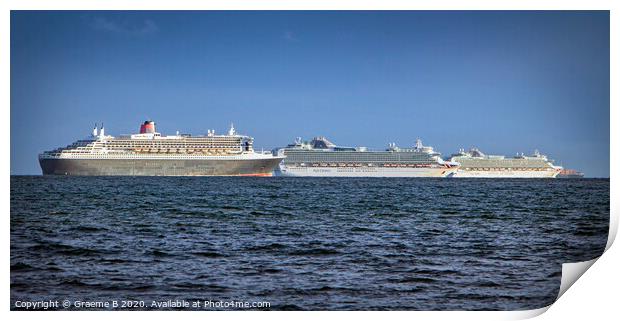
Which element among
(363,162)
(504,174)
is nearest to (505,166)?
(504,174)

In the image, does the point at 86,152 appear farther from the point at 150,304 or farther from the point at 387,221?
the point at 150,304

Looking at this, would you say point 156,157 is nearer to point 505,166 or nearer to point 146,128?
point 146,128

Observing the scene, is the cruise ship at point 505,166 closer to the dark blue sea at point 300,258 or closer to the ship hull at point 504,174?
the ship hull at point 504,174

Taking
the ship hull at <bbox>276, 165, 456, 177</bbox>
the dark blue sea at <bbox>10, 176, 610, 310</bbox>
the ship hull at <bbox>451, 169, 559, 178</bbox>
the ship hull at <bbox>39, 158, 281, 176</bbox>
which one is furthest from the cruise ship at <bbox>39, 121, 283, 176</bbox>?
the dark blue sea at <bbox>10, 176, 610, 310</bbox>

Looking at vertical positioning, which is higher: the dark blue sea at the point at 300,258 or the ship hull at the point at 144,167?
the ship hull at the point at 144,167

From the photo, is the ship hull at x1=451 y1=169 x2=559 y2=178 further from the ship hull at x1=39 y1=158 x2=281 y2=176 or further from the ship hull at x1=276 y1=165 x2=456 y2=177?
the ship hull at x1=39 y1=158 x2=281 y2=176

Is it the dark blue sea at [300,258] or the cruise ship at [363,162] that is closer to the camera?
the dark blue sea at [300,258]

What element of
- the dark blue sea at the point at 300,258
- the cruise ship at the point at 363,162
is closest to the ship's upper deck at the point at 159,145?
the cruise ship at the point at 363,162
